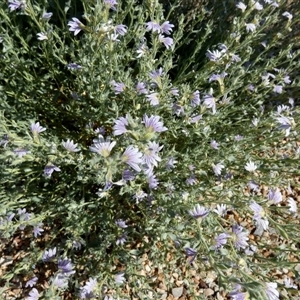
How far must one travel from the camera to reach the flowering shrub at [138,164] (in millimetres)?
1833

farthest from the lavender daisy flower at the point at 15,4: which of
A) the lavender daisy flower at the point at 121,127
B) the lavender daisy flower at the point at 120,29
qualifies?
the lavender daisy flower at the point at 121,127

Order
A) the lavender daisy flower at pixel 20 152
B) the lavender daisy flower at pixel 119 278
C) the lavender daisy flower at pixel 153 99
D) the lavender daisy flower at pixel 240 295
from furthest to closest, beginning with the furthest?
the lavender daisy flower at pixel 119 278 → the lavender daisy flower at pixel 153 99 → the lavender daisy flower at pixel 20 152 → the lavender daisy flower at pixel 240 295

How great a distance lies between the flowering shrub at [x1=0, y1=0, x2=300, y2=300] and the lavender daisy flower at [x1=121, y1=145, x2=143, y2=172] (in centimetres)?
7

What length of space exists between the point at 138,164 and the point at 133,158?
7cm

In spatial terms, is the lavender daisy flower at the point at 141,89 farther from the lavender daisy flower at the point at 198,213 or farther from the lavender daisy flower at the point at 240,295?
the lavender daisy flower at the point at 240,295

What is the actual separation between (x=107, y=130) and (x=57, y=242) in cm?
83

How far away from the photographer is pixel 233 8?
10.5 feet

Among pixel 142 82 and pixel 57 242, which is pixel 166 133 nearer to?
pixel 142 82

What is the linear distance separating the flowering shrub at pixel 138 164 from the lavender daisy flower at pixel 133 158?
0.07 m

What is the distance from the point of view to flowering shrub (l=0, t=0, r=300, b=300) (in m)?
1.83

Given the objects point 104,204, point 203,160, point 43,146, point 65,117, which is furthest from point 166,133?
point 43,146

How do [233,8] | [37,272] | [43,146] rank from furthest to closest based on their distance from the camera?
[233,8]
[37,272]
[43,146]

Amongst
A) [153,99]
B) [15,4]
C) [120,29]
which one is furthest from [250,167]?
[15,4]

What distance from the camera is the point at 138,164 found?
1.55 m
